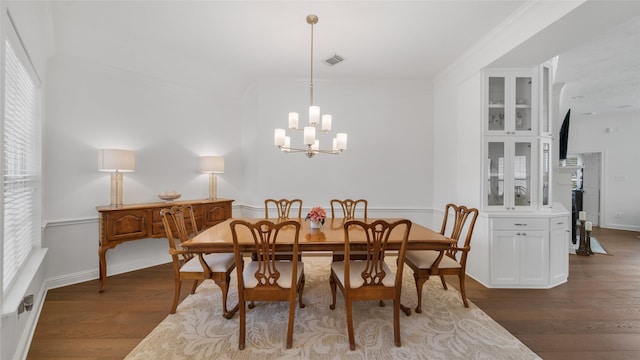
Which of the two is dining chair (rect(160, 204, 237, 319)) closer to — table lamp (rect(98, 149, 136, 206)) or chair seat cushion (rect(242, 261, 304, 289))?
chair seat cushion (rect(242, 261, 304, 289))

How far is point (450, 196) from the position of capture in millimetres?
A: 3787

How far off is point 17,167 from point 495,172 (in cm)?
469

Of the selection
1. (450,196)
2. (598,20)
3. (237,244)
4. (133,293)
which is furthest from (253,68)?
(598,20)

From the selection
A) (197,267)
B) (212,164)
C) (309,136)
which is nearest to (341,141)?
(309,136)

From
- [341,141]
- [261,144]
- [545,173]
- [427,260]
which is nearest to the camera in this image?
[427,260]

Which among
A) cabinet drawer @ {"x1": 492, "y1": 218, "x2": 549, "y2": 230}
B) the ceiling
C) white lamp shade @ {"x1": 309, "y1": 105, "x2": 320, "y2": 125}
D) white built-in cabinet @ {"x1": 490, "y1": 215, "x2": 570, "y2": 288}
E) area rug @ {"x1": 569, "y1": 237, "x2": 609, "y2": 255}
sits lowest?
area rug @ {"x1": 569, "y1": 237, "x2": 609, "y2": 255}

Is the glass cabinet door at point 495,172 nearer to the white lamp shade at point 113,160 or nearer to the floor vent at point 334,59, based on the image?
the floor vent at point 334,59

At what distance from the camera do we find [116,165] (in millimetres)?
3021

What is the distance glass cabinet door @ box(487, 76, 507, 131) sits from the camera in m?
3.15

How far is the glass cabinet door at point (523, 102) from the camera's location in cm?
315

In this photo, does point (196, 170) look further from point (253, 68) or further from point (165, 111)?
point (253, 68)

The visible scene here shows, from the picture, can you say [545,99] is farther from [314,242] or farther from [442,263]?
[314,242]

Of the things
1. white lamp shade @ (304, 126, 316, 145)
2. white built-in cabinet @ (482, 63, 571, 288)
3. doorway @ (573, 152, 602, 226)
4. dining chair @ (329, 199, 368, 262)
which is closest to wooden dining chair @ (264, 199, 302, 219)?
dining chair @ (329, 199, 368, 262)

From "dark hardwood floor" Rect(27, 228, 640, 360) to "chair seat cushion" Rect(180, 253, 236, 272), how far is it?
1.74 feet
